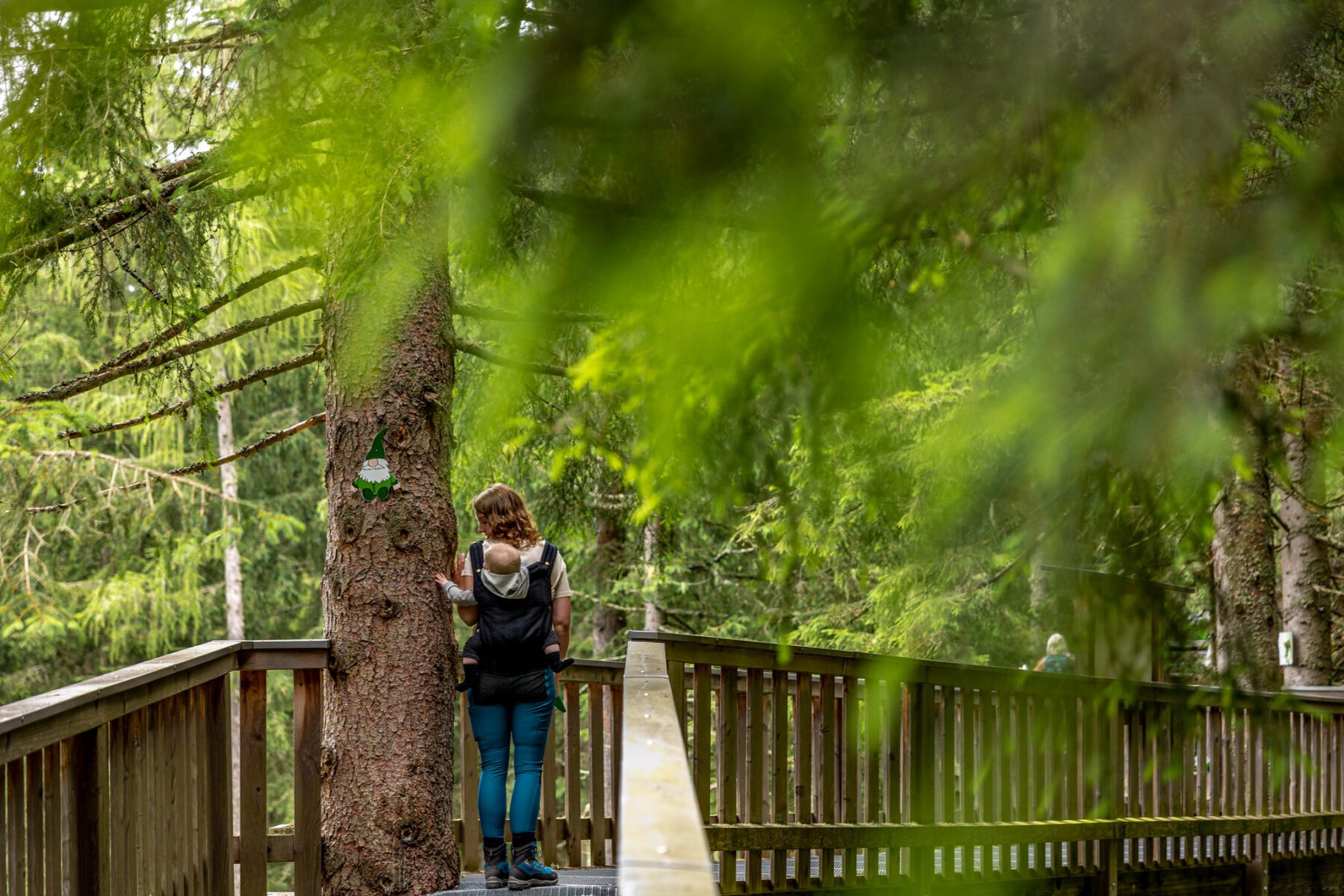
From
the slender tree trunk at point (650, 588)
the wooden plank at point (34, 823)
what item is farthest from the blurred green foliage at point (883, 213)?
the slender tree trunk at point (650, 588)

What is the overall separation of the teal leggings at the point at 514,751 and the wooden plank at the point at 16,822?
2.66 metres

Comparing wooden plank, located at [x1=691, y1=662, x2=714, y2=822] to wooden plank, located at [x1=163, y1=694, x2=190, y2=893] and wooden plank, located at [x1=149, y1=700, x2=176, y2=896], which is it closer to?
wooden plank, located at [x1=163, y1=694, x2=190, y2=893]

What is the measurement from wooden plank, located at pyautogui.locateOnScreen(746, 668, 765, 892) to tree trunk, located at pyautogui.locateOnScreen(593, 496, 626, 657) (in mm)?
10079

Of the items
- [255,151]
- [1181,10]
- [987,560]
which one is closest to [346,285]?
[255,151]

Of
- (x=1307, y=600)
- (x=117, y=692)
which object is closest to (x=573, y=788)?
(x=117, y=692)

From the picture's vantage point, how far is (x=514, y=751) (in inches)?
214

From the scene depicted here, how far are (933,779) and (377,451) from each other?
2.92 meters

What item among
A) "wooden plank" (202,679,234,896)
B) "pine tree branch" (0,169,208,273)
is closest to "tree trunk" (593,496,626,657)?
"pine tree branch" (0,169,208,273)

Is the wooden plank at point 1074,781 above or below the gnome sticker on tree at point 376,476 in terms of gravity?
below

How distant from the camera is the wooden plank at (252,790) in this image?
17.3ft

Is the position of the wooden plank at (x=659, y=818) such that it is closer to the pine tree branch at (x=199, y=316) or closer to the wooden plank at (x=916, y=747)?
the wooden plank at (x=916, y=747)

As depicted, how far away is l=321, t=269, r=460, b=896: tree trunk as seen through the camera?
18.4 ft

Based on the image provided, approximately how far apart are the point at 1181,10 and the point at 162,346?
224 inches

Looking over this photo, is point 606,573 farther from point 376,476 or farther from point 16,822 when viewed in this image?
point 16,822
